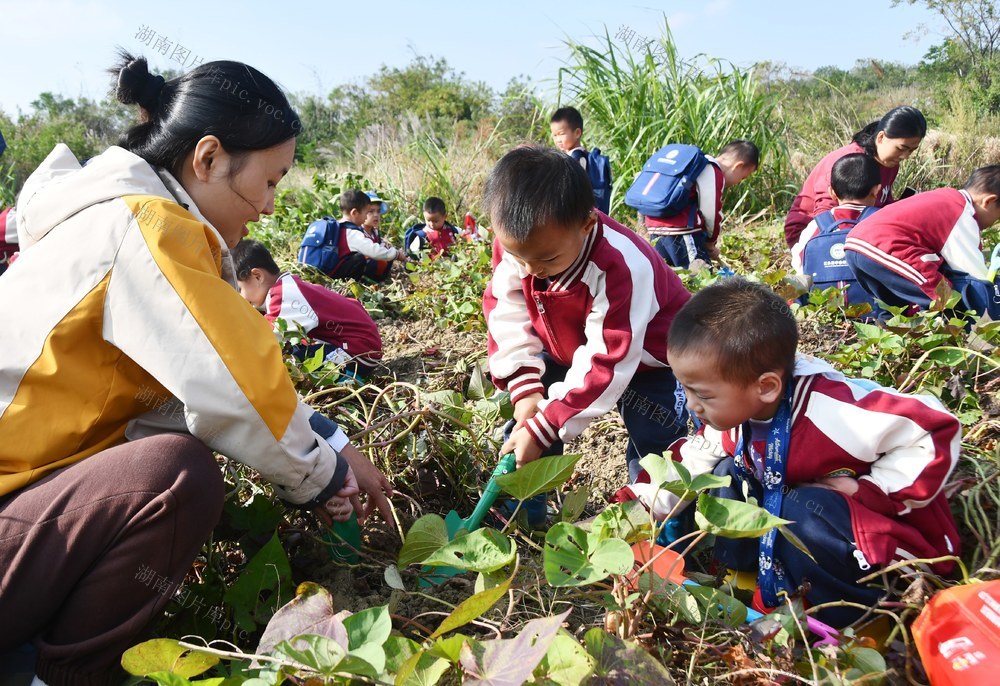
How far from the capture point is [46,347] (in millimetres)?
1233

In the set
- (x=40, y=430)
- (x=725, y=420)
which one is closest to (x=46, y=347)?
(x=40, y=430)

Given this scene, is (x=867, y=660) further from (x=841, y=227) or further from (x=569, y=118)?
(x=569, y=118)

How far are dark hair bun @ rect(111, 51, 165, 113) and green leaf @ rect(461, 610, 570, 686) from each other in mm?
1222

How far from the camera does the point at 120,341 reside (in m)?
Result: 1.25

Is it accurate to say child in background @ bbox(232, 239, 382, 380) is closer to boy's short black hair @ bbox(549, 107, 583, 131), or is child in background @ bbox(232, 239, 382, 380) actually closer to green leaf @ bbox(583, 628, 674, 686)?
green leaf @ bbox(583, 628, 674, 686)

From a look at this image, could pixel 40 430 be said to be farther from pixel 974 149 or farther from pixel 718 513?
pixel 974 149

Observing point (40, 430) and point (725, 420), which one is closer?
point (40, 430)

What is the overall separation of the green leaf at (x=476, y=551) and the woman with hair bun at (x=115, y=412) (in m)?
0.30

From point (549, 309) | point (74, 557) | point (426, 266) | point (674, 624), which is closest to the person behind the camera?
point (74, 557)

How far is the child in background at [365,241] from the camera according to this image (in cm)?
564

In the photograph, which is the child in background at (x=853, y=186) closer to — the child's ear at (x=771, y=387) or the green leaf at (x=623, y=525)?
the child's ear at (x=771, y=387)

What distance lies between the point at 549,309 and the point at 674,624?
89 centimetres

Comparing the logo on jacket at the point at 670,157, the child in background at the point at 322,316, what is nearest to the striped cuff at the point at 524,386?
the child in background at the point at 322,316

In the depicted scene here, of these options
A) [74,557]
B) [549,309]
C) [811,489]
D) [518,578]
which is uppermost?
[549,309]
